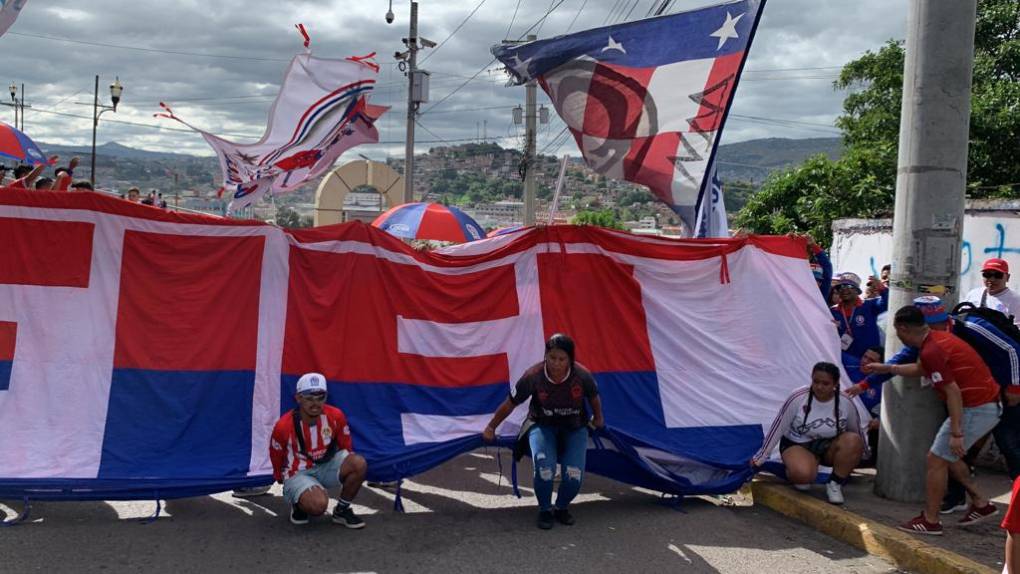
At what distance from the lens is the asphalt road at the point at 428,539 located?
16.7ft

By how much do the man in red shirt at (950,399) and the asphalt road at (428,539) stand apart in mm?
624

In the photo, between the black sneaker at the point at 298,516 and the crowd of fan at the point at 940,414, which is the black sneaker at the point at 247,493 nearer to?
the black sneaker at the point at 298,516

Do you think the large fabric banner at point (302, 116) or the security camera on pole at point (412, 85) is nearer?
the large fabric banner at point (302, 116)

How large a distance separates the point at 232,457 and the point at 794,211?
1335 centimetres

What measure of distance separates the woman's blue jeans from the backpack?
281cm

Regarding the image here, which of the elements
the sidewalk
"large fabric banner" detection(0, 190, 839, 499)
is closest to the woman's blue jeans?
"large fabric banner" detection(0, 190, 839, 499)

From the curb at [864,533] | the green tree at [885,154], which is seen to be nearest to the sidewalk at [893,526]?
the curb at [864,533]

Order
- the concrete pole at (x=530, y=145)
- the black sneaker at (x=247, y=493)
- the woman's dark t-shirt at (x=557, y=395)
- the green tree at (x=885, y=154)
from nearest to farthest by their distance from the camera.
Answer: the woman's dark t-shirt at (x=557, y=395), the black sneaker at (x=247, y=493), the green tree at (x=885, y=154), the concrete pole at (x=530, y=145)

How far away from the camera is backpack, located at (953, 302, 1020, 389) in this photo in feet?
18.8

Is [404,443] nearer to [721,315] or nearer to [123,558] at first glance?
[123,558]

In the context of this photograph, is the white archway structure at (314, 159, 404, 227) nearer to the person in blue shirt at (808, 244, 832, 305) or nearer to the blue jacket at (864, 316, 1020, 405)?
the person in blue shirt at (808, 244, 832, 305)

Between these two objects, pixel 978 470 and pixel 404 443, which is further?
pixel 978 470

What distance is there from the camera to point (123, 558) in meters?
5.02

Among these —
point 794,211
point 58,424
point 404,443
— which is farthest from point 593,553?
point 794,211
